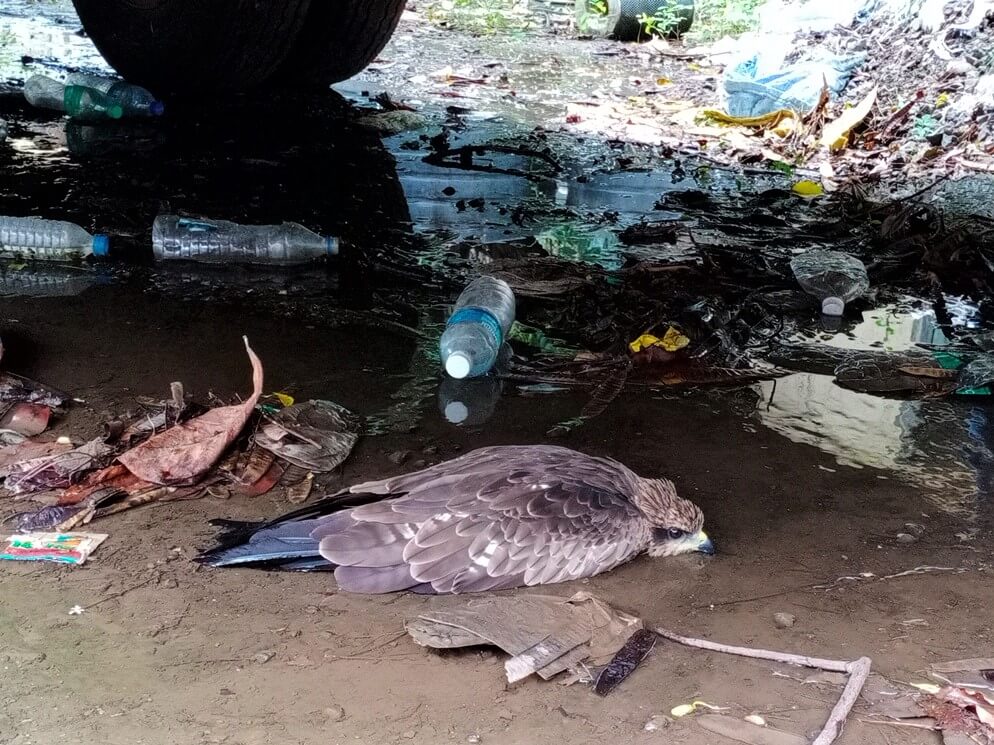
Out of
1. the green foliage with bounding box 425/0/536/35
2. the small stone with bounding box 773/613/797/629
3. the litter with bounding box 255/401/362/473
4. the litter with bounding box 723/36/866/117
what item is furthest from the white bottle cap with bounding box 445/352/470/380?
the green foliage with bounding box 425/0/536/35

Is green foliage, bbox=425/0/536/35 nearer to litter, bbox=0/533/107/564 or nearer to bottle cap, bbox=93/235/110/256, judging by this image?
bottle cap, bbox=93/235/110/256

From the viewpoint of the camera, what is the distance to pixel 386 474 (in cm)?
357

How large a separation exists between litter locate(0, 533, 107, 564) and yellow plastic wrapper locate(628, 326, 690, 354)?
256 centimetres

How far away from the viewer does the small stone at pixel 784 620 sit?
2.83m

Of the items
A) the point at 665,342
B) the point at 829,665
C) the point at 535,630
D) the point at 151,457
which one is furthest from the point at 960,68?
the point at 151,457

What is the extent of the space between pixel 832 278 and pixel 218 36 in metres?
5.49

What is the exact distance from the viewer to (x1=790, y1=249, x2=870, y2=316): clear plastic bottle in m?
5.21

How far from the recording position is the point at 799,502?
3.56 metres

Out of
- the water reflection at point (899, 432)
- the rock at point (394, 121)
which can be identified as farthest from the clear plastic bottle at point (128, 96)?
the water reflection at point (899, 432)

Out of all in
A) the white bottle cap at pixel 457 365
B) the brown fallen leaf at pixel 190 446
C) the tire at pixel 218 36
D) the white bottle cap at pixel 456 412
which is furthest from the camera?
the tire at pixel 218 36

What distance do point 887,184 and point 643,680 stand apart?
5997 millimetres

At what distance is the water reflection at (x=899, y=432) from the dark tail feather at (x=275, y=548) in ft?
6.80

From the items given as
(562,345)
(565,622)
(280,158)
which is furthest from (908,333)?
(280,158)

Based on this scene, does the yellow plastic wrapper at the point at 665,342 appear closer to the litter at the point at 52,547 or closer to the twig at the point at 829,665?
the twig at the point at 829,665
